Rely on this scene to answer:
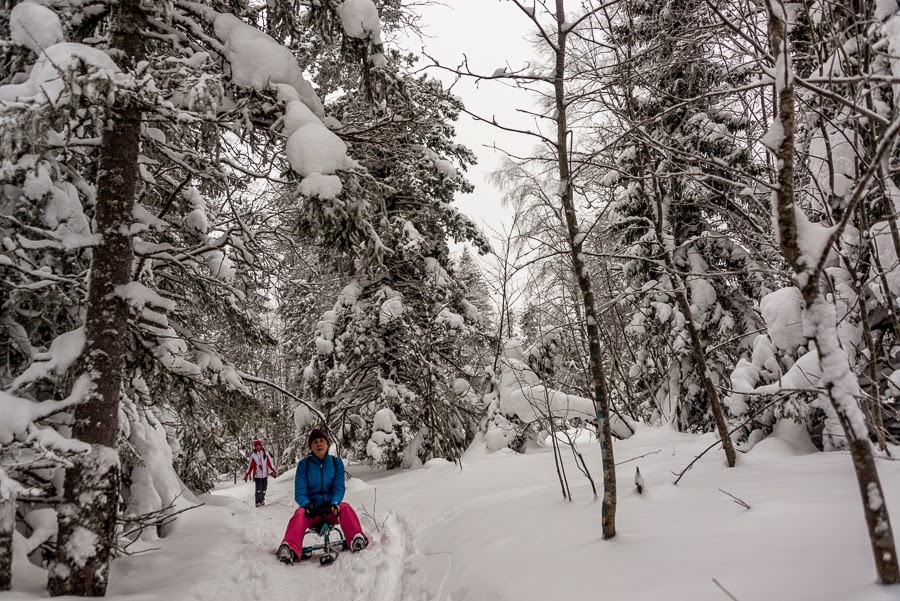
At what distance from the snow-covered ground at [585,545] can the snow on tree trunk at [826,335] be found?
21 cm

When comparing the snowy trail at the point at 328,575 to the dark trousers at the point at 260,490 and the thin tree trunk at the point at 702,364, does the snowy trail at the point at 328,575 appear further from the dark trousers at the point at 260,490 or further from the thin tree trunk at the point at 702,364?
the dark trousers at the point at 260,490

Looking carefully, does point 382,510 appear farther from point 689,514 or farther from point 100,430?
point 689,514

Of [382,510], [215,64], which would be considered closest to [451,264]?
[382,510]

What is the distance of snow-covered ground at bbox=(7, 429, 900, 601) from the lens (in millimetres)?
2289

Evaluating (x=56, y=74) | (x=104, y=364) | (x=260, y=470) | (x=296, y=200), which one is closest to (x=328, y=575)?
(x=104, y=364)

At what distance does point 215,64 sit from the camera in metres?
4.14

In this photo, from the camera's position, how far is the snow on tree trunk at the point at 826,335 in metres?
1.68

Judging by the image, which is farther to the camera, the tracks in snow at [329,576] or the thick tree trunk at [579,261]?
the tracks in snow at [329,576]

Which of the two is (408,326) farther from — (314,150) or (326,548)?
(314,150)

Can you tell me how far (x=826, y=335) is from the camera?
171cm

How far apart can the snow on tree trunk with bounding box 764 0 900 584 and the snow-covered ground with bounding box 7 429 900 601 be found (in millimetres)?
207

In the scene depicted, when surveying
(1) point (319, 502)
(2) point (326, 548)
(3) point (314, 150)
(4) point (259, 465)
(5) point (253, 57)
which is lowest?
(2) point (326, 548)

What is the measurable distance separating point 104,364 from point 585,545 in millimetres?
3861

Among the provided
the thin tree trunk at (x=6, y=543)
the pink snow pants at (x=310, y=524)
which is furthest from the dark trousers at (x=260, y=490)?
the thin tree trunk at (x=6, y=543)
